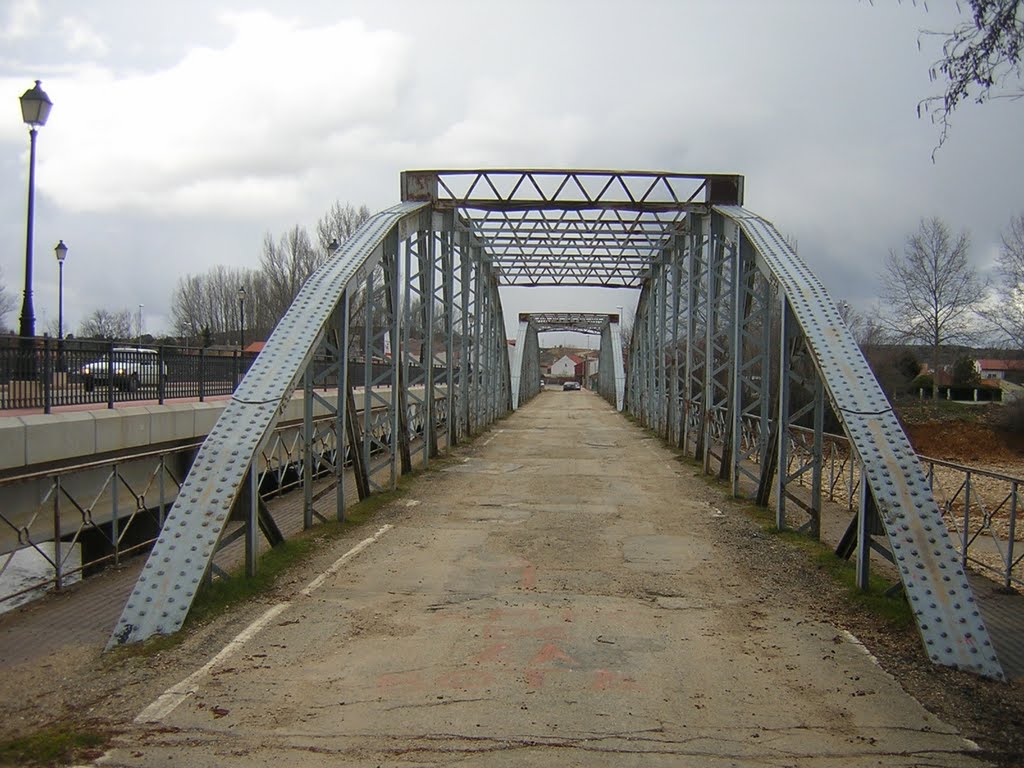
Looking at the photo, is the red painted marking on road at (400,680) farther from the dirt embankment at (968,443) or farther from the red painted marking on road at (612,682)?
the dirt embankment at (968,443)

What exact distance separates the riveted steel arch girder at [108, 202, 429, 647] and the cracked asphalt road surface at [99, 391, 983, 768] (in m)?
0.69

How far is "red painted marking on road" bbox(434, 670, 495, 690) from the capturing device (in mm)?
4980

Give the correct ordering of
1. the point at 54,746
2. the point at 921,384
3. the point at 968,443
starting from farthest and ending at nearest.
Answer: the point at 921,384 → the point at 968,443 → the point at 54,746

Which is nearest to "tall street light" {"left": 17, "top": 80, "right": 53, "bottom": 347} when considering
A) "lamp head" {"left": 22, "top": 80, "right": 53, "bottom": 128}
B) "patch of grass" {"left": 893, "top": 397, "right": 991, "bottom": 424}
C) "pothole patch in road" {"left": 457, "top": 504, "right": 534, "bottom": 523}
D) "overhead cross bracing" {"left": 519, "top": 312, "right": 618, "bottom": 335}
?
"lamp head" {"left": 22, "top": 80, "right": 53, "bottom": 128}

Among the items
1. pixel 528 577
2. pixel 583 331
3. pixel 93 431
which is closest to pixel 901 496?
pixel 528 577

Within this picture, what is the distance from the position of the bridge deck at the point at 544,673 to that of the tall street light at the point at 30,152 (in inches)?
321

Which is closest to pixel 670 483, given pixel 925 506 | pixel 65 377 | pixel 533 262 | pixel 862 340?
pixel 925 506

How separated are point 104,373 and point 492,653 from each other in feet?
32.6

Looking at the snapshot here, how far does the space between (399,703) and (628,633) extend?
6.24ft

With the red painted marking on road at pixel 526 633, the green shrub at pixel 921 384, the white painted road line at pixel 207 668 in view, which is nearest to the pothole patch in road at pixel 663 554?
the red painted marking on road at pixel 526 633

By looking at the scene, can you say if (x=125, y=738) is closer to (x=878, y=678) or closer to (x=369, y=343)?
(x=878, y=678)

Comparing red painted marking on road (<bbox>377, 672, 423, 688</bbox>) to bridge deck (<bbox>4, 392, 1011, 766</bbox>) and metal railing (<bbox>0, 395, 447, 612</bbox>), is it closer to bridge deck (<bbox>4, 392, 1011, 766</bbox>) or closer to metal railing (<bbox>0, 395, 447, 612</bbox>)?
bridge deck (<bbox>4, 392, 1011, 766</bbox>)

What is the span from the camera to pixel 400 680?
510 centimetres

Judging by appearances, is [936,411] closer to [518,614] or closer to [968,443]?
[968,443]
